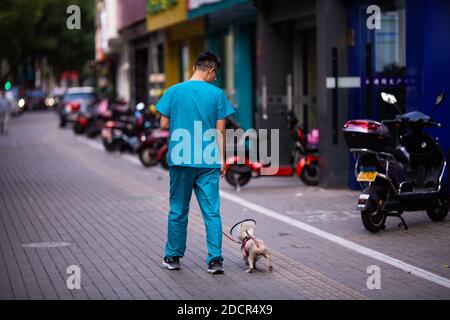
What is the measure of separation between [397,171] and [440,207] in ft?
2.84

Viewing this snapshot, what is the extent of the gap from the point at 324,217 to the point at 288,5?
733cm

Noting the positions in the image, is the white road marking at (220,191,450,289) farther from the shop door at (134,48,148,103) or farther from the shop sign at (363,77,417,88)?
the shop door at (134,48,148,103)

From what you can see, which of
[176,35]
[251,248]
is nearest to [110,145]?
[176,35]

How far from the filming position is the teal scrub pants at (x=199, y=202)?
9141mm

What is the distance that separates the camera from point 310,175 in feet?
56.4

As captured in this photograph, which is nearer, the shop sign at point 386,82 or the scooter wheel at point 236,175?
the shop sign at point 386,82

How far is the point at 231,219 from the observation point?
13.3 m

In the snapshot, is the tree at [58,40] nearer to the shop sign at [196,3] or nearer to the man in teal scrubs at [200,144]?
the shop sign at [196,3]

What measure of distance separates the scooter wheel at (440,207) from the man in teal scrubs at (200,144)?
160 inches

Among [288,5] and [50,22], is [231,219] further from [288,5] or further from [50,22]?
[50,22]

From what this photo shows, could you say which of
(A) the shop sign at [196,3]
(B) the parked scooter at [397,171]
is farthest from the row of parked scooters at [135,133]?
(B) the parked scooter at [397,171]

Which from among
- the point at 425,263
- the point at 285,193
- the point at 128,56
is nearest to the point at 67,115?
the point at 128,56

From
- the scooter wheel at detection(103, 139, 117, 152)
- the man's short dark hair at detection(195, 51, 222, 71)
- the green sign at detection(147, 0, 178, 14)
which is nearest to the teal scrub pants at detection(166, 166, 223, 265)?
the man's short dark hair at detection(195, 51, 222, 71)

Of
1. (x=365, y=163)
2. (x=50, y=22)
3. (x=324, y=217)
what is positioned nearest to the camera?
(x=365, y=163)
